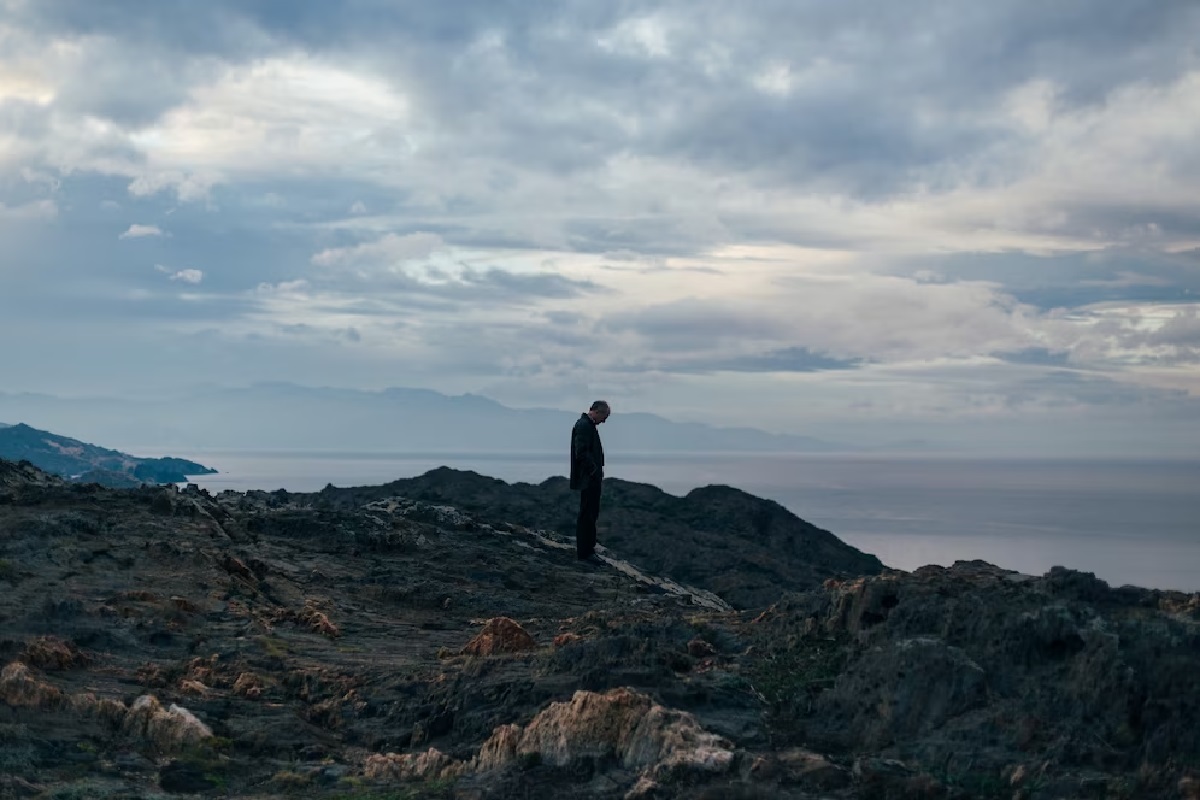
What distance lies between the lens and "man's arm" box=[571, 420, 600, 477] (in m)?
20.1

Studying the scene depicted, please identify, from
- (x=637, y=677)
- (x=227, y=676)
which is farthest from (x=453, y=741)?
(x=227, y=676)

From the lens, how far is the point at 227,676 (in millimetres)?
10359

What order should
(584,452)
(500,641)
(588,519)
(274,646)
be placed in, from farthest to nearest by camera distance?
1. (588,519)
2. (584,452)
3. (274,646)
4. (500,641)

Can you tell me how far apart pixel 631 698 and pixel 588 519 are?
13.2 meters

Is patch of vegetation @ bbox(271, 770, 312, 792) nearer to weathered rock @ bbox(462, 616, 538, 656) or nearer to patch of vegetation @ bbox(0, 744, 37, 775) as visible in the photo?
patch of vegetation @ bbox(0, 744, 37, 775)

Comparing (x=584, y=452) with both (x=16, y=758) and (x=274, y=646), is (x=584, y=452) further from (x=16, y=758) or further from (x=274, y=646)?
(x=16, y=758)

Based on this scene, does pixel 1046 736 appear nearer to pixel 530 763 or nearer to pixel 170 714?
pixel 530 763

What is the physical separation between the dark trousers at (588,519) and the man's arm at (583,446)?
1.15 ft

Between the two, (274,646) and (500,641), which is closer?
(500,641)

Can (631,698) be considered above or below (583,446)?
below

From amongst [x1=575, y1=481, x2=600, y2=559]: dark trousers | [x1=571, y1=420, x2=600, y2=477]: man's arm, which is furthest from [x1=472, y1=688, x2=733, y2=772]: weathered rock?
[x1=575, y1=481, x2=600, y2=559]: dark trousers

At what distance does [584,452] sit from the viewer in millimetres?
20062

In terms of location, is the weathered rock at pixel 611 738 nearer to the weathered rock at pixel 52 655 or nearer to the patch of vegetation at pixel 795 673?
the patch of vegetation at pixel 795 673

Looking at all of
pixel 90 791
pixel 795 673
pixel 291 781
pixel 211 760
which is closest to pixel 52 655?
pixel 211 760
